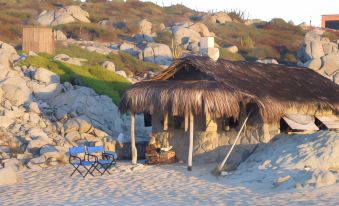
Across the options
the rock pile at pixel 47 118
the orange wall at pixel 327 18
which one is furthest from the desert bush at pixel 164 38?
the orange wall at pixel 327 18

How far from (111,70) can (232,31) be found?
85.1ft

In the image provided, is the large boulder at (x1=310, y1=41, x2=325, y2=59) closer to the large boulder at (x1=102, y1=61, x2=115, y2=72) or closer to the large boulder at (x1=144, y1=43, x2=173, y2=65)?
the large boulder at (x1=144, y1=43, x2=173, y2=65)

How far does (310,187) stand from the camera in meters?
11.6

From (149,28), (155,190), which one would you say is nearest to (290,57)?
(149,28)

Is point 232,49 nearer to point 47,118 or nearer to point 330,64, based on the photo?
point 330,64

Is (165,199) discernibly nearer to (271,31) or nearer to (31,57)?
(31,57)

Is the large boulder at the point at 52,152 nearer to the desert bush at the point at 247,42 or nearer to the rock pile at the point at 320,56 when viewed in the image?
the rock pile at the point at 320,56

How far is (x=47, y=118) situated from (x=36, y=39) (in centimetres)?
776

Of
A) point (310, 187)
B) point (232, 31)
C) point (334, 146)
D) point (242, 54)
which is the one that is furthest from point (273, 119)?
point (232, 31)

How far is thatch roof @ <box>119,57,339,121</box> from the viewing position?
1524 centimetres

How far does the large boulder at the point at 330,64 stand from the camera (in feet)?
104

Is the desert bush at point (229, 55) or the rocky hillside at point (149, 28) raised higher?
the rocky hillside at point (149, 28)

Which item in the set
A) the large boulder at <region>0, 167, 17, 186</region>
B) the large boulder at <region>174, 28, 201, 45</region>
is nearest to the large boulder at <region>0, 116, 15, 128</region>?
the large boulder at <region>0, 167, 17, 186</region>

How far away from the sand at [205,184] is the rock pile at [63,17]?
29430 mm
